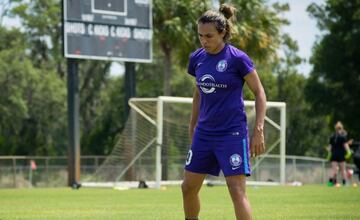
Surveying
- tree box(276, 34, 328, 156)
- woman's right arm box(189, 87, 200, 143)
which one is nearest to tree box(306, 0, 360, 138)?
tree box(276, 34, 328, 156)

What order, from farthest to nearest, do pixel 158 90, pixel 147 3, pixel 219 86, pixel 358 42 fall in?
pixel 158 90, pixel 358 42, pixel 147 3, pixel 219 86

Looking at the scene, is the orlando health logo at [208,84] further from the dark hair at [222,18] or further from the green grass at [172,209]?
the green grass at [172,209]

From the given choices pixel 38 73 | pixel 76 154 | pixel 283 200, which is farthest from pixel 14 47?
pixel 283 200

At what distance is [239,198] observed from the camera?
7590 mm

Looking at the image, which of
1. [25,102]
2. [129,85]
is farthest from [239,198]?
[25,102]

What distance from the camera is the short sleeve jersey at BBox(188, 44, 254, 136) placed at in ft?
25.2

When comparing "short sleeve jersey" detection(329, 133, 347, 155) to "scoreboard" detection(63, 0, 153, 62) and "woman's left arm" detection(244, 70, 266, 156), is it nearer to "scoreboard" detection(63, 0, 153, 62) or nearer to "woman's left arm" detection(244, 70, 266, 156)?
"scoreboard" detection(63, 0, 153, 62)

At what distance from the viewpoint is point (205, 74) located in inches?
305

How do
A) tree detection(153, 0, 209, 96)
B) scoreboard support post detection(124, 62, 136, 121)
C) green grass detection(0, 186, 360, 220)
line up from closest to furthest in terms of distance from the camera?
green grass detection(0, 186, 360, 220) < scoreboard support post detection(124, 62, 136, 121) < tree detection(153, 0, 209, 96)

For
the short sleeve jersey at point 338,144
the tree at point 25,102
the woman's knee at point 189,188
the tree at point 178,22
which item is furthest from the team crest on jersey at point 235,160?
the tree at point 25,102

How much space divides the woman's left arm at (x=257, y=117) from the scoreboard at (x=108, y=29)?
17.7 meters

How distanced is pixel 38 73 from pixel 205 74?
145 ft

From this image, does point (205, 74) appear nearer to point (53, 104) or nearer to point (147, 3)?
point (147, 3)

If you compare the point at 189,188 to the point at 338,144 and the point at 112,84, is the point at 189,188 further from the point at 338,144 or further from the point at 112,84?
the point at 112,84
